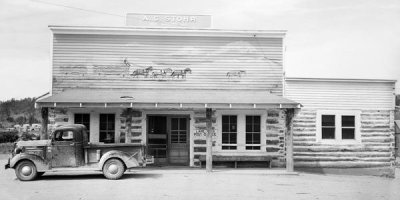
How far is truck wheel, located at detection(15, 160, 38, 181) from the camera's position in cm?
1440

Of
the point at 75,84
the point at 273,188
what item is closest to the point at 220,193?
the point at 273,188

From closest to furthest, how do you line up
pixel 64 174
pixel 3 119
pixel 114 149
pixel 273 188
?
1. pixel 273 188
2. pixel 114 149
3. pixel 64 174
4. pixel 3 119

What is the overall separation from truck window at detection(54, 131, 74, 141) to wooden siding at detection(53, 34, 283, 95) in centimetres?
445

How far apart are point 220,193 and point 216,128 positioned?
6693 millimetres

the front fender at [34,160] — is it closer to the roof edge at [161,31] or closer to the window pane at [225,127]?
the roof edge at [161,31]

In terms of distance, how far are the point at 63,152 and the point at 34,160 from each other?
90cm

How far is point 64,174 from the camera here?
53.0 feet

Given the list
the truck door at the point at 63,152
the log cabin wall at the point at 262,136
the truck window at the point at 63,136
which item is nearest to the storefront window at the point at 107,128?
the log cabin wall at the point at 262,136

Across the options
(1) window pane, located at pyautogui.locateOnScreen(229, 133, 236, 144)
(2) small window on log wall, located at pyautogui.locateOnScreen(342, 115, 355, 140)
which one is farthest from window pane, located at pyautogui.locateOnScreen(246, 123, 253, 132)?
(2) small window on log wall, located at pyautogui.locateOnScreen(342, 115, 355, 140)

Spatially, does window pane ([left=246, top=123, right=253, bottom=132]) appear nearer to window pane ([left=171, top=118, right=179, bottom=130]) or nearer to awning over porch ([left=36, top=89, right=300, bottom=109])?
→ awning over porch ([left=36, top=89, right=300, bottom=109])

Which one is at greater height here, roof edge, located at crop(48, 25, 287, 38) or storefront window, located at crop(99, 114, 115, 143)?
roof edge, located at crop(48, 25, 287, 38)

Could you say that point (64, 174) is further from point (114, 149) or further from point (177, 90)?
point (177, 90)

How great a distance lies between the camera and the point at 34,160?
570 inches

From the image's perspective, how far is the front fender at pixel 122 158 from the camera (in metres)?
14.7
